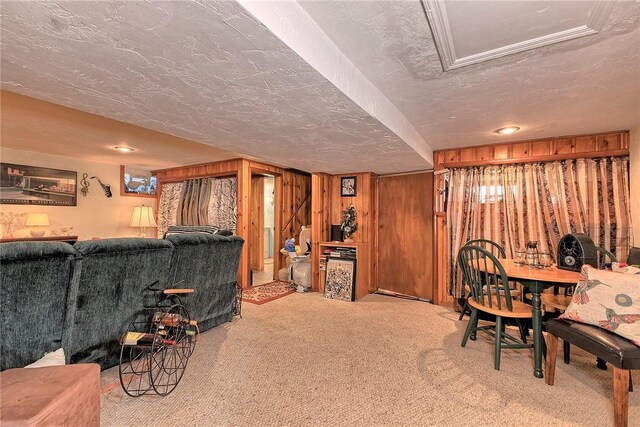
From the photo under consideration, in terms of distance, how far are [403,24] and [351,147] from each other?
151 centimetres

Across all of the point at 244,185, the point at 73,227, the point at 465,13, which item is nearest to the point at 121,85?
the point at 465,13

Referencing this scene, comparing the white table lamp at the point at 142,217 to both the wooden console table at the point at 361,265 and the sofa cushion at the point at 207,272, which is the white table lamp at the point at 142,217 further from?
the wooden console table at the point at 361,265

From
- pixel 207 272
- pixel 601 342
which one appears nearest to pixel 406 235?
pixel 601 342

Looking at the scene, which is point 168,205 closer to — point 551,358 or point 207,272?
point 207,272

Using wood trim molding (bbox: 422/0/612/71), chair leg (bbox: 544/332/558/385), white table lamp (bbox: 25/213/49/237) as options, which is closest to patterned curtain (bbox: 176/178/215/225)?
white table lamp (bbox: 25/213/49/237)

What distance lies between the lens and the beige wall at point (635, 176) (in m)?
2.62

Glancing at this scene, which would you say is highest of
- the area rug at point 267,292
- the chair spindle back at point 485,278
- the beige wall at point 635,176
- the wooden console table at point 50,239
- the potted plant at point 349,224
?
the beige wall at point 635,176

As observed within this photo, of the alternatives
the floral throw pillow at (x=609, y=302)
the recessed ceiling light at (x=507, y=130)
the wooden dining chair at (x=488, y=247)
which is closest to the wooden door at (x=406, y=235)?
the wooden dining chair at (x=488, y=247)

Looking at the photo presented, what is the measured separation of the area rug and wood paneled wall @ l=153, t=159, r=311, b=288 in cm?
26

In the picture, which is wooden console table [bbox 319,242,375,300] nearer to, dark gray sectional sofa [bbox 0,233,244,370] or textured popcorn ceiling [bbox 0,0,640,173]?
textured popcorn ceiling [bbox 0,0,640,173]

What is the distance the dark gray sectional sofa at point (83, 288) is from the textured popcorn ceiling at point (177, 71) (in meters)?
0.91

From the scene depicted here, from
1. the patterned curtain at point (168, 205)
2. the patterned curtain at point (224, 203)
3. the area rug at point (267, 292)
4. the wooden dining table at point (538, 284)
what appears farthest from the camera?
the patterned curtain at point (168, 205)

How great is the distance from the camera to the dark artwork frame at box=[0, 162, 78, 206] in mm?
4012

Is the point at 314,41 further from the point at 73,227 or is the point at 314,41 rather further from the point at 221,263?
the point at 73,227
